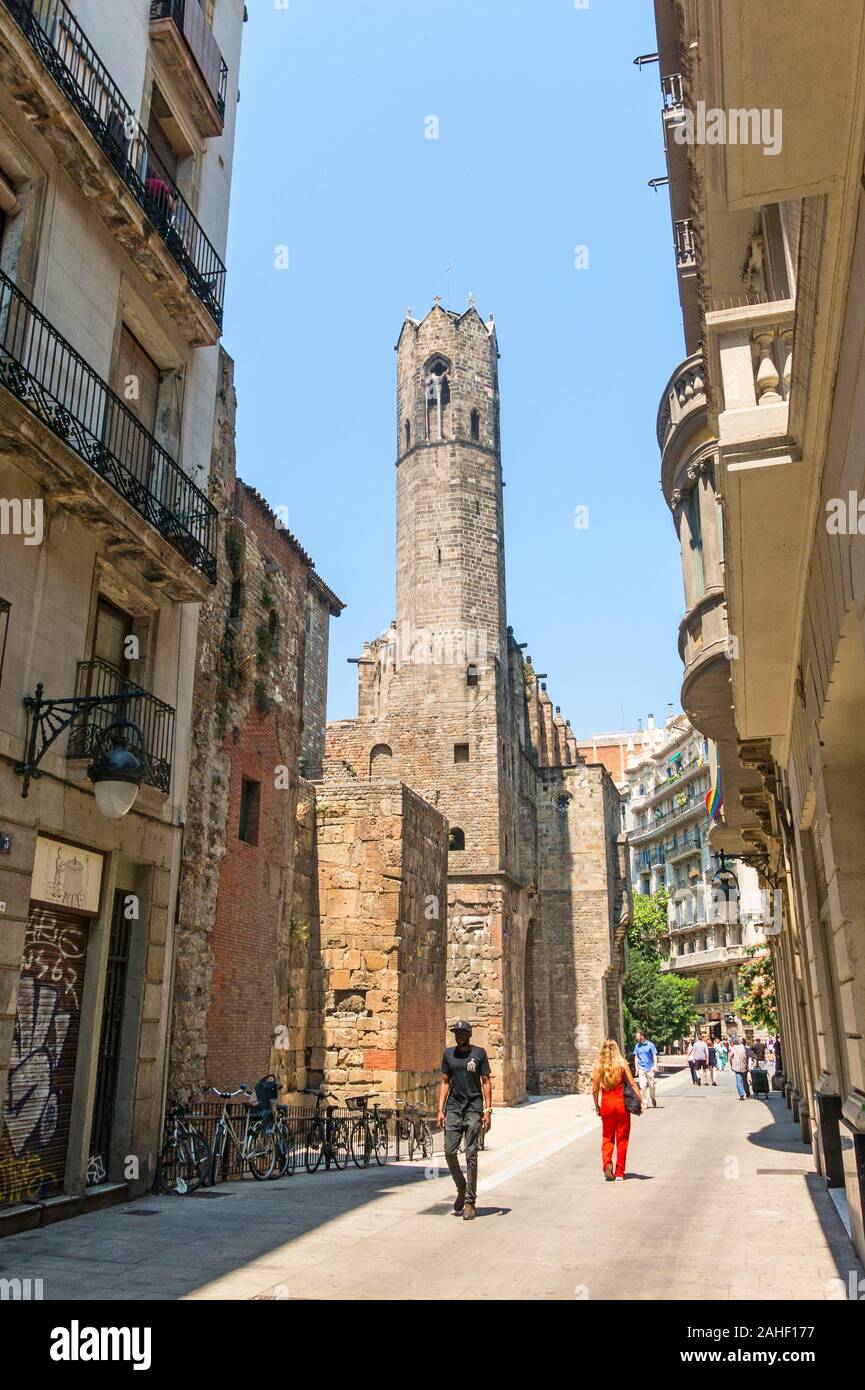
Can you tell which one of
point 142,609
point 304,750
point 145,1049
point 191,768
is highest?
point 304,750

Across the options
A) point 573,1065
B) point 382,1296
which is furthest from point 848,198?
point 573,1065

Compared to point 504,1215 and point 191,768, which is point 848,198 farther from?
point 191,768

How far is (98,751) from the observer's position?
30.1ft

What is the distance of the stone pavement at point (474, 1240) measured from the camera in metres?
5.98

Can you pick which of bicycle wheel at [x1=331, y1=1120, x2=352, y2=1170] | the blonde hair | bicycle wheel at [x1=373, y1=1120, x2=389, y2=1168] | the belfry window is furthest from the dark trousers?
the belfry window

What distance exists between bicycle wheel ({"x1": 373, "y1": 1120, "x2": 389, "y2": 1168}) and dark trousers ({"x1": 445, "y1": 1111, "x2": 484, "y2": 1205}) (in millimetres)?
5462

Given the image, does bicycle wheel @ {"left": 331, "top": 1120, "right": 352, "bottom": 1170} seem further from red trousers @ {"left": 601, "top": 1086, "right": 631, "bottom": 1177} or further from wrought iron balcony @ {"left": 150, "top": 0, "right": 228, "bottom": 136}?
wrought iron balcony @ {"left": 150, "top": 0, "right": 228, "bottom": 136}

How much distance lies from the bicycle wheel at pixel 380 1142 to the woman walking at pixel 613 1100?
3.79 metres

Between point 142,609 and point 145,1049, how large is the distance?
4.70 metres

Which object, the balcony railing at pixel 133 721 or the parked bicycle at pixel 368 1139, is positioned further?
the parked bicycle at pixel 368 1139

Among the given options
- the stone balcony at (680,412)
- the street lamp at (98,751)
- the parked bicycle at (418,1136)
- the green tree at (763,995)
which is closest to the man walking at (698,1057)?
the green tree at (763,995)

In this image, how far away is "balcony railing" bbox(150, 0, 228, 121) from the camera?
12388mm

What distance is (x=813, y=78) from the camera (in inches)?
164

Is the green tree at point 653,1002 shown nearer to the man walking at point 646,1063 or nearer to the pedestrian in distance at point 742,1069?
the pedestrian in distance at point 742,1069
